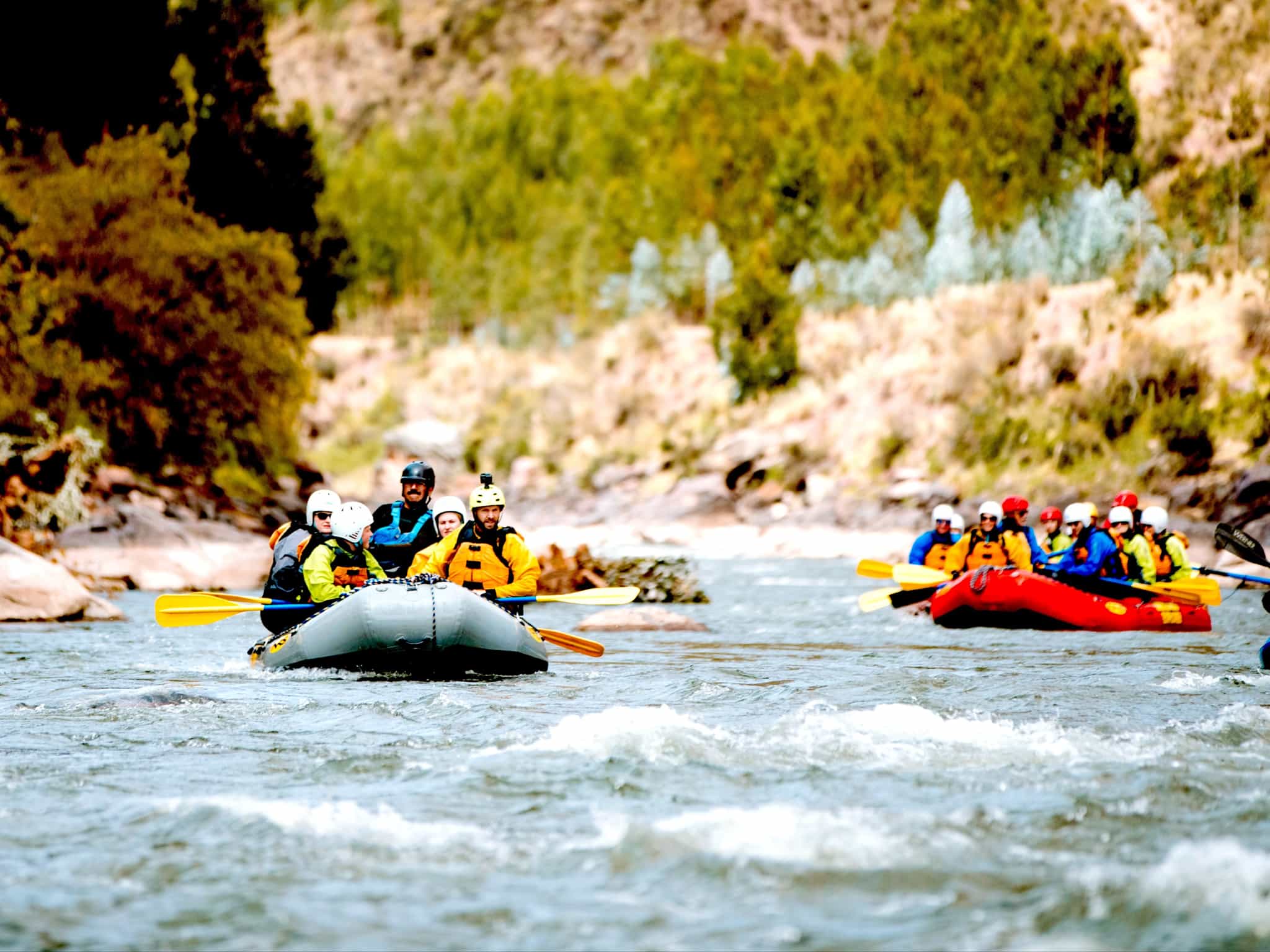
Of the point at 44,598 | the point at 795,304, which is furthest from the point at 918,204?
the point at 44,598

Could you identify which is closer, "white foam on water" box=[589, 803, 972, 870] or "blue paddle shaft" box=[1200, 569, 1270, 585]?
"white foam on water" box=[589, 803, 972, 870]

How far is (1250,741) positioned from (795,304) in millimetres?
50668

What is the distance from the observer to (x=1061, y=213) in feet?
175

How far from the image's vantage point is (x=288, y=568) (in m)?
12.1

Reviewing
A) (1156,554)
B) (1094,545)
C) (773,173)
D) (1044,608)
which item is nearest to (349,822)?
(1044,608)

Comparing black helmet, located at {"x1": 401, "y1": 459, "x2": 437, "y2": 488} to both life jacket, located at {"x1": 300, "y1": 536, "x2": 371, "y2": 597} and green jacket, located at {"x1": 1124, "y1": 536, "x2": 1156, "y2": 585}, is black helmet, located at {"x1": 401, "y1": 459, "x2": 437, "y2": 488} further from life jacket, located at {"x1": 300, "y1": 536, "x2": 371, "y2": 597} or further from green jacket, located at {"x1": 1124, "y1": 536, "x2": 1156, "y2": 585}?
green jacket, located at {"x1": 1124, "y1": 536, "x2": 1156, "y2": 585}

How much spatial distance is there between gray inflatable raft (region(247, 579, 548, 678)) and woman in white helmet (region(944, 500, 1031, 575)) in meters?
7.77

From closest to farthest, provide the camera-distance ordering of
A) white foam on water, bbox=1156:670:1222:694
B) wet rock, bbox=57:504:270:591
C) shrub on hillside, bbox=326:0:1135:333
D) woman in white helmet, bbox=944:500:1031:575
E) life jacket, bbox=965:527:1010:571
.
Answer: white foam on water, bbox=1156:670:1222:694 → woman in white helmet, bbox=944:500:1031:575 → life jacket, bbox=965:527:1010:571 → wet rock, bbox=57:504:270:591 → shrub on hillside, bbox=326:0:1135:333

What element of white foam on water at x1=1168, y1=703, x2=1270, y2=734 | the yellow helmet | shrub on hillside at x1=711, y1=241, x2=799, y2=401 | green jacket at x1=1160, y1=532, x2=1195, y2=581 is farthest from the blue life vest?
shrub on hillside at x1=711, y1=241, x2=799, y2=401

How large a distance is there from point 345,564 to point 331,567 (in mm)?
177

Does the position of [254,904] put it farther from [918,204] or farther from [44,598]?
[918,204]

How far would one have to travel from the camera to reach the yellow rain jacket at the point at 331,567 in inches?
467

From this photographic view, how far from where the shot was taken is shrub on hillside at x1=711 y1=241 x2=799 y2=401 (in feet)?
179

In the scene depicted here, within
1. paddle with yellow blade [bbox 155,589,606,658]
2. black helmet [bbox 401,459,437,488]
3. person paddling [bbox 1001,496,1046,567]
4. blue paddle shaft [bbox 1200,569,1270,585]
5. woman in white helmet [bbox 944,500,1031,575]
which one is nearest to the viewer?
black helmet [bbox 401,459,437,488]
